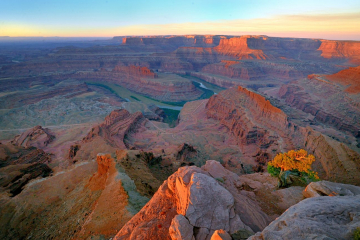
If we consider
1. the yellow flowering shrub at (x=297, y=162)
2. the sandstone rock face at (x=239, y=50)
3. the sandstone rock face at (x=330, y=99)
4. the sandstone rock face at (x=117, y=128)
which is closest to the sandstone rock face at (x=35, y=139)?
the sandstone rock face at (x=117, y=128)

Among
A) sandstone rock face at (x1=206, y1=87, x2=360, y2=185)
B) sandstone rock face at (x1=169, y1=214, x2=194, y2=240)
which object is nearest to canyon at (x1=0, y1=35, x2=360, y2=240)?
sandstone rock face at (x1=169, y1=214, x2=194, y2=240)

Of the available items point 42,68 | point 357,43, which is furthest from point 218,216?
point 357,43

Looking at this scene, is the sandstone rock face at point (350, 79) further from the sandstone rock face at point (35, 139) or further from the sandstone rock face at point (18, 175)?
the sandstone rock face at point (35, 139)

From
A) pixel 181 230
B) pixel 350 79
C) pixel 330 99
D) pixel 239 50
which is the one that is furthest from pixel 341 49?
pixel 181 230

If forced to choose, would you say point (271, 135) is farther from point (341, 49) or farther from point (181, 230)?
point (341, 49)

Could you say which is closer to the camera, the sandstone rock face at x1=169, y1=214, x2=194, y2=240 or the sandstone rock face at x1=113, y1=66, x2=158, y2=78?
the sandstone rock face at x1=169, y1=214, x2=194, y2=240

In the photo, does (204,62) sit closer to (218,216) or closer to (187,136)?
(187,136)

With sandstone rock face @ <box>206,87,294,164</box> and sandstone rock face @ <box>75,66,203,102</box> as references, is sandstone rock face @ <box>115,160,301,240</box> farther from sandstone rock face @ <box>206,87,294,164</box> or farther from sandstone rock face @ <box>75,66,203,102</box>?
sandstone rock face @ <box>75,66,203,102</box>
